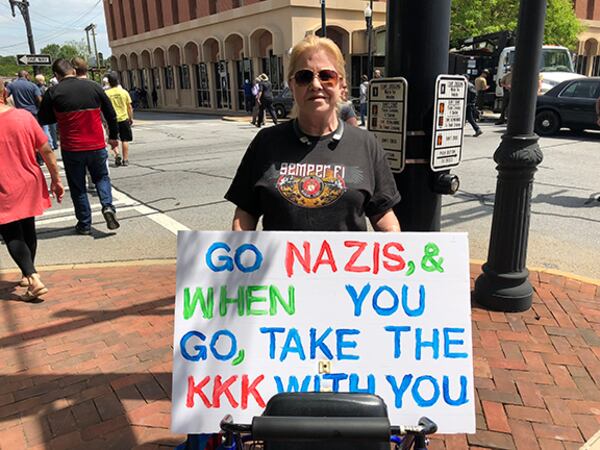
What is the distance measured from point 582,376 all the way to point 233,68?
106 ft

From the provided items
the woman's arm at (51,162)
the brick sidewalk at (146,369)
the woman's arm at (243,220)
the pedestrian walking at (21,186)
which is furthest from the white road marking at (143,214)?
the woman's arm at (243,220)

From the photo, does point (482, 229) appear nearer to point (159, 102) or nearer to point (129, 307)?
point (129, 307)

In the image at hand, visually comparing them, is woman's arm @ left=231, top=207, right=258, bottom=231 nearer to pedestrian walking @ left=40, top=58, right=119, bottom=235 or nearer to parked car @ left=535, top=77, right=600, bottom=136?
pedestrian walking @ left=40, top=58, right=119, bottom=235

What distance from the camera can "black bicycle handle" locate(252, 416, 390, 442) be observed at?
56.1 inches

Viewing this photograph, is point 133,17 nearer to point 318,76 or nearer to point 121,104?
point 121,104

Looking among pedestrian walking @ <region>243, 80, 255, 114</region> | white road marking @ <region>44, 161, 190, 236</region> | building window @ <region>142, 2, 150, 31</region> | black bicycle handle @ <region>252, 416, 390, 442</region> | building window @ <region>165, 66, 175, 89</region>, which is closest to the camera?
black bicycle handle @ <region>252, 416, 390, 442</region>

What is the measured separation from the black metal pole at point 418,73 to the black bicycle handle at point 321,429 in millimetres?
1819

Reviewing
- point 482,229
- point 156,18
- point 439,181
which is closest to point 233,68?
point 156,18

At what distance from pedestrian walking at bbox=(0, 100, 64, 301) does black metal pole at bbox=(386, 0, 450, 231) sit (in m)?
2.82

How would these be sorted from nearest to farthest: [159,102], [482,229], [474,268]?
[474,268] → [482,229] → [159,102]

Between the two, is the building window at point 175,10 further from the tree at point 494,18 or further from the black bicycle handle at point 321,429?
the black bicycle handle at point 321,429

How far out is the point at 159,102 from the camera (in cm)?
4234

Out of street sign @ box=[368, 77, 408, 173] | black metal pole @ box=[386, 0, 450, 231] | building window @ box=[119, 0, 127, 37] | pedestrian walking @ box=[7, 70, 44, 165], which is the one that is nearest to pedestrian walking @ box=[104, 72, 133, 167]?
pedestrian walking @ box=[7, 70, 44, 165]

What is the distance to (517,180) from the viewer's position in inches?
146
